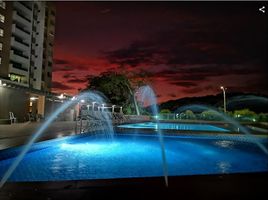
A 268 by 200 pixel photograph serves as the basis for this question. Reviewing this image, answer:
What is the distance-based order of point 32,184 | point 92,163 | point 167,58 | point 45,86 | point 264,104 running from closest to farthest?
point 32,184 → point 92,163 → point 167,58 → point 45,86 → point 264,104

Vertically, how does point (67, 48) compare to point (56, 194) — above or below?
above

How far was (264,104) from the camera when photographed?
9544 cm

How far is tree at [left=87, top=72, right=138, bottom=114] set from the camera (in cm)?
3759

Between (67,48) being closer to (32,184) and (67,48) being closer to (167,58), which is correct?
(167,58)

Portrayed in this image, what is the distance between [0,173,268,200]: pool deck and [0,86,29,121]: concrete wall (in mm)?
19244

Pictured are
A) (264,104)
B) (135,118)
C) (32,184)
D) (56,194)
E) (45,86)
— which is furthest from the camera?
(264,104)

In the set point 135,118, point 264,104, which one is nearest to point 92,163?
point 135,118

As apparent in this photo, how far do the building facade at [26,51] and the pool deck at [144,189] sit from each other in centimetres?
1720

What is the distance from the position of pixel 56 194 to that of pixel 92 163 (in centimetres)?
372

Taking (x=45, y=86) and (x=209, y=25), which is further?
(x=45, y=86)

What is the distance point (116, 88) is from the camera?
37.8m

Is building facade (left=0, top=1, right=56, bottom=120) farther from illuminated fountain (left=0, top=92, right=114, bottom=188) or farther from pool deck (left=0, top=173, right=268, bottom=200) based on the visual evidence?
pool deck (left=0, top=173, right=268, bottom=200)

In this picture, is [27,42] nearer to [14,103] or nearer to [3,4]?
[3,4]

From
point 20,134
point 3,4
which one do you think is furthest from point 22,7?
point 20,134
